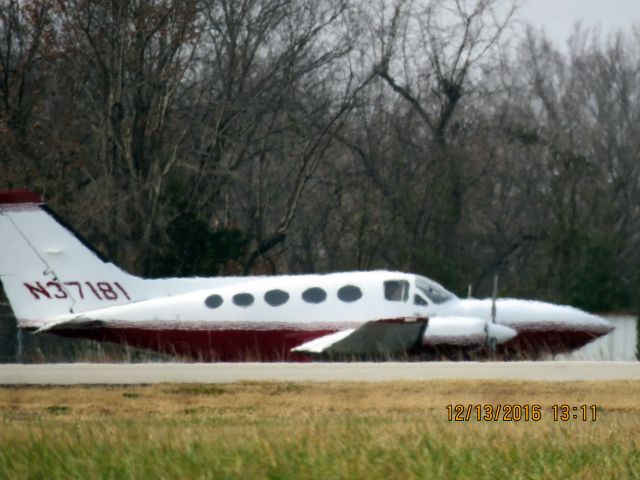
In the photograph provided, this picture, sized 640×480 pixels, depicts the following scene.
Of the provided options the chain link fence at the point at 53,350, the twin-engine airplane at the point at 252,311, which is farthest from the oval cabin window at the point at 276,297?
the chain link fence at the point at 53,350

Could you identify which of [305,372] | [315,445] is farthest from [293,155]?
[315,445]

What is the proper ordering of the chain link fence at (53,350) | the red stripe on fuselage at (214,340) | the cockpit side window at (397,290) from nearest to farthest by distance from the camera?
the cockpit side window at (397,290) < the red stripe on fuselage at (214,340) < the chain link fence at (53,350)

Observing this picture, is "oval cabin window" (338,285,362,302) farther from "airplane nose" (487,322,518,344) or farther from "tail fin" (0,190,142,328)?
"tail fin" (0,190,142,328)

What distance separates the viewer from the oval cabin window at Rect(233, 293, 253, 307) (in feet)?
97.7

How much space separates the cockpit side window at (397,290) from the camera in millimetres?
29297

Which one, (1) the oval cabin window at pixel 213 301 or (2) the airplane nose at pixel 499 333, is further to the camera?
(1) the oval cabin window at pixel 213 301

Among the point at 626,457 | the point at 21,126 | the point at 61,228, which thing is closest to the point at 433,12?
the point at 21,126

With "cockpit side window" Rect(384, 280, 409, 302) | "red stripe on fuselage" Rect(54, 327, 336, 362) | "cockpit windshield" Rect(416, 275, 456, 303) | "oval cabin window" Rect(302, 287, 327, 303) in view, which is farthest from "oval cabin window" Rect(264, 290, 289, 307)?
"cockpit windshield" Rect(416, 275, 456, 303)

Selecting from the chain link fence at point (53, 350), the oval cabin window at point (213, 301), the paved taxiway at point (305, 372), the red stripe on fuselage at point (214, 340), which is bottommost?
the chain link fence at point (53, 350)

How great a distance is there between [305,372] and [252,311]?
23.7 ft

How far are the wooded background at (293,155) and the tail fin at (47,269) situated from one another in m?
7.46

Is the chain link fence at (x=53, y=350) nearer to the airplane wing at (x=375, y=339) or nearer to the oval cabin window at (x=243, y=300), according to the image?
the oval cabin window at (x=243, y=300)

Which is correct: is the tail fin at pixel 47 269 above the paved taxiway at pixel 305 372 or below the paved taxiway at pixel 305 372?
above

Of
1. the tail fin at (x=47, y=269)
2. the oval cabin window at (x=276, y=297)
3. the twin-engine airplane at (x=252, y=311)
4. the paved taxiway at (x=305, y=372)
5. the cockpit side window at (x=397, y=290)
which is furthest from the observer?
the tail fin at (x=47, y=269)
